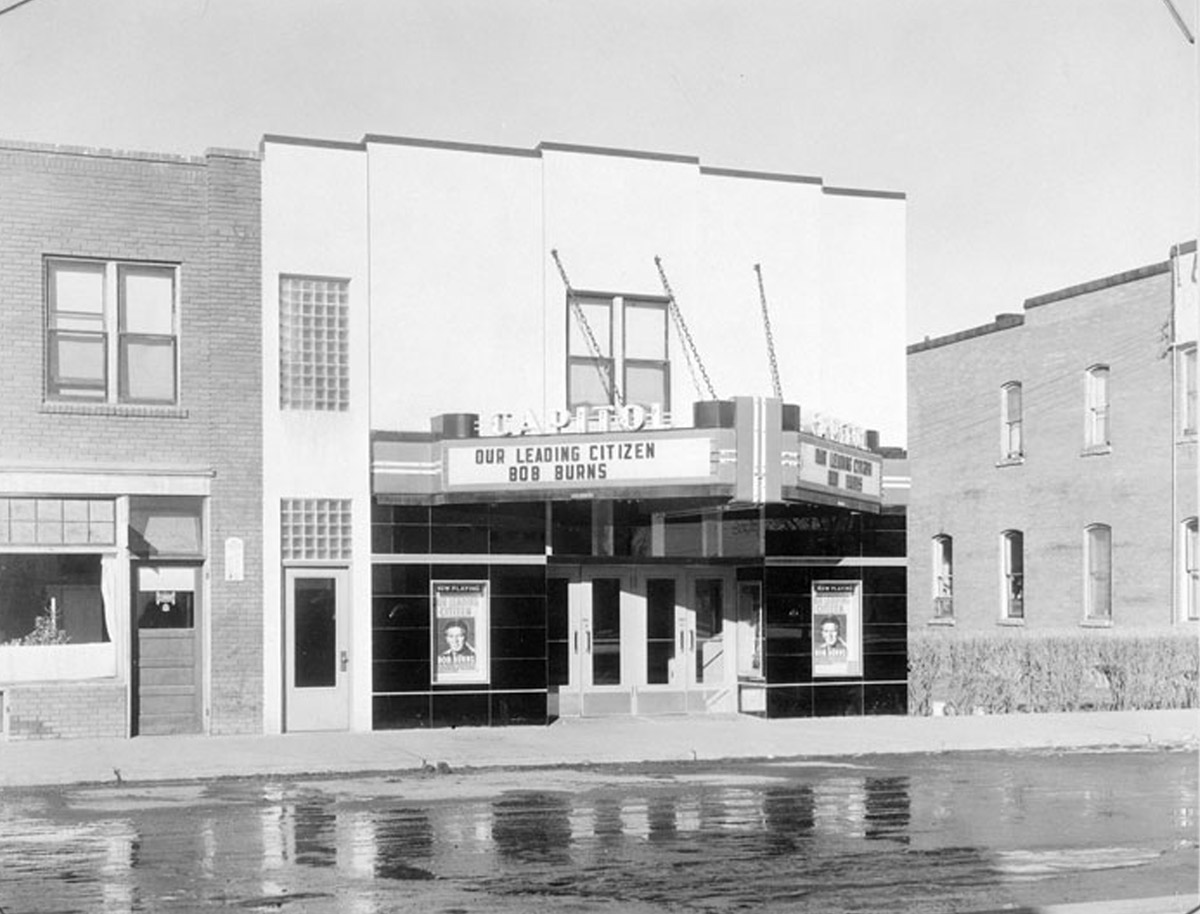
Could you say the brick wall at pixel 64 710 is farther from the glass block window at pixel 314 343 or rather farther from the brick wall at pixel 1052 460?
the brick wall at pixel 1052 460

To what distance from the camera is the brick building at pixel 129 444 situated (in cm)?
2139

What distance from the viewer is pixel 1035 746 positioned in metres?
22.2

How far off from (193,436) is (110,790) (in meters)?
6.38

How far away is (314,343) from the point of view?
75.2ft

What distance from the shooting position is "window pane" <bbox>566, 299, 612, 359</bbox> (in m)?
24.4

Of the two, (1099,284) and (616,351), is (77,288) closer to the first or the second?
(616,351)

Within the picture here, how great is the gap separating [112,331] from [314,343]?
103 inches

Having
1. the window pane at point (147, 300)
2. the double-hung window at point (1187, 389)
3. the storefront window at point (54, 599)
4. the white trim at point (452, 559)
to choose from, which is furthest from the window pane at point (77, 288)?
the double-hung window at point (1187, 389)

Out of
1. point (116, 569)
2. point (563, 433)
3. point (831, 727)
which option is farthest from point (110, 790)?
point (831, 727)

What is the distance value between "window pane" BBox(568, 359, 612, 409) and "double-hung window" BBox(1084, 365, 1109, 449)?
14762 mm

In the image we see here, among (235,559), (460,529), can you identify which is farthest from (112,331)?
(460,529)

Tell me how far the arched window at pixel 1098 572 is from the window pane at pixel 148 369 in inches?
808

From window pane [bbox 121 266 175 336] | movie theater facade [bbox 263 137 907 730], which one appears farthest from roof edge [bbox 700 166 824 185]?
window pane [bbox 121 266 175 336]

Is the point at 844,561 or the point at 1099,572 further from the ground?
the point at 844,561
